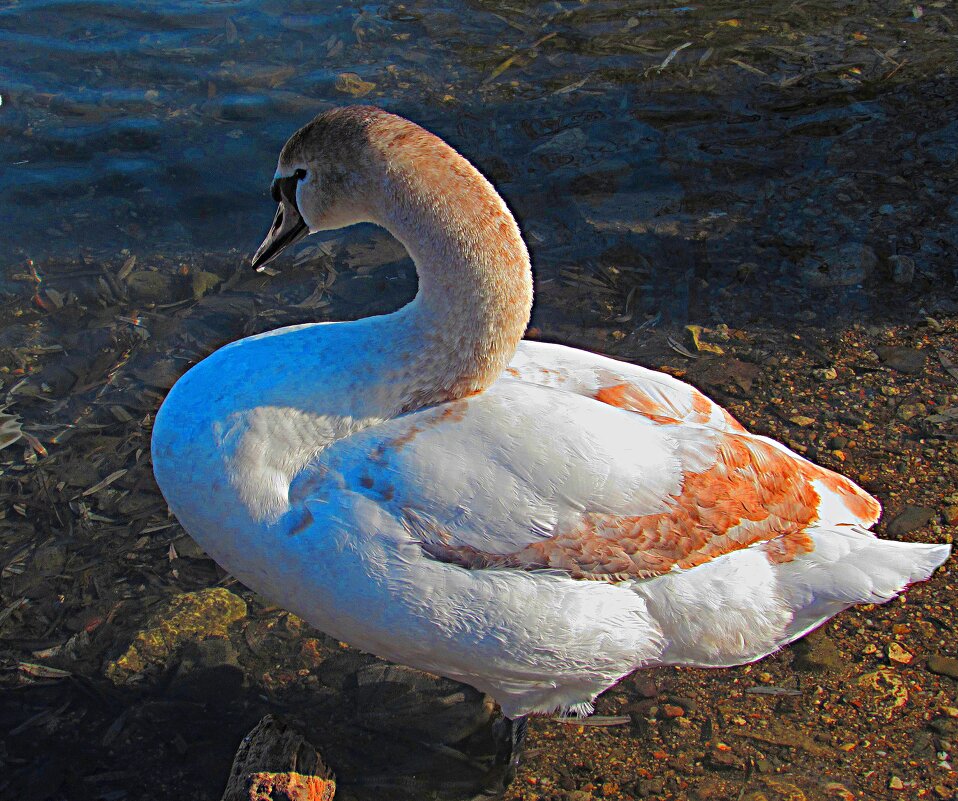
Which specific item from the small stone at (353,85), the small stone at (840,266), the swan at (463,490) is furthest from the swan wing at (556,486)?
the small stone at (353,85)

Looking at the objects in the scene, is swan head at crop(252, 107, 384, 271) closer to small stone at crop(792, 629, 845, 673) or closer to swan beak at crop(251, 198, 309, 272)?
swan beak at crop(251, 198, 309, 272)

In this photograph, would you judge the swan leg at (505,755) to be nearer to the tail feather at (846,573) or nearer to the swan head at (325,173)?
the tail feather at (846,573)

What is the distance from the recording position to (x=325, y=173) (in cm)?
328

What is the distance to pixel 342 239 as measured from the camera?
591 cm

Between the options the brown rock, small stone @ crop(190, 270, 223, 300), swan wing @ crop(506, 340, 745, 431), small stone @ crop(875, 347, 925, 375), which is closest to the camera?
the brown rock

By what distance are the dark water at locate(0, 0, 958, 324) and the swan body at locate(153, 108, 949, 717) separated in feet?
7.27

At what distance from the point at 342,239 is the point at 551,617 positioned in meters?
3.32

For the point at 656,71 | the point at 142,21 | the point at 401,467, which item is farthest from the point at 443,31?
the point at 401,467

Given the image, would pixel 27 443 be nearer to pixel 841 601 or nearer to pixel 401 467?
pixel 401 467

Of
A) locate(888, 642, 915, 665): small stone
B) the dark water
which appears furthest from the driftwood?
the dark water

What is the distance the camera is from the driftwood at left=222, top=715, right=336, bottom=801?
3365 millimetres

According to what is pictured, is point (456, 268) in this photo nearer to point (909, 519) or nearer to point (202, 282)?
point (909, 519)

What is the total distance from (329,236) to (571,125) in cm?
174

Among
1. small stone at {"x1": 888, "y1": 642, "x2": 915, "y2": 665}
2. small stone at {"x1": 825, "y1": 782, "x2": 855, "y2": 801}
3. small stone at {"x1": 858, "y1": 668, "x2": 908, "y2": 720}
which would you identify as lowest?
small stone at {"x1": 825, "y1": 782, "x2": 855, "y2": 801}
